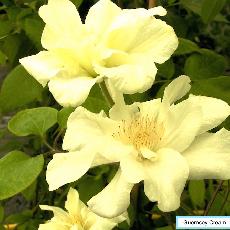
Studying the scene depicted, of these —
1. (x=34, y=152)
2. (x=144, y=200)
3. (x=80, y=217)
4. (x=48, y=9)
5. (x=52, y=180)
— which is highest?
(x=48, y=9)

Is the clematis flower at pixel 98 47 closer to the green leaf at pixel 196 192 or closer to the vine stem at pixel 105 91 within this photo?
the vine stem at pixel 105 91

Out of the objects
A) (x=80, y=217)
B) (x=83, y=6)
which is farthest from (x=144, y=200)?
(x=83, y=6)

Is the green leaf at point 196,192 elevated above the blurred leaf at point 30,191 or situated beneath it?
elevated above

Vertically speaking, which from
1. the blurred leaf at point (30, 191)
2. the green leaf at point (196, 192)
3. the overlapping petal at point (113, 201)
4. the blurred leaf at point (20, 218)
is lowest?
the blurred leaf at point (20, 218)

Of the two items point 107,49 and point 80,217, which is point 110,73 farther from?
point 80,217

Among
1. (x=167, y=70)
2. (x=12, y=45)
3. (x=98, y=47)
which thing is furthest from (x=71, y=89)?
(x=12, y=45)

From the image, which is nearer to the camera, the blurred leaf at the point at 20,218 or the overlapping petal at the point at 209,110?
the overlapping petal at the point at 209,110

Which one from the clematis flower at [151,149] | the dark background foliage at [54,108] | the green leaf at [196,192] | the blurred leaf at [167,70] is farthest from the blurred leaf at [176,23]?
the clematis flower at [151,149]

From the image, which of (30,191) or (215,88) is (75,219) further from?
(30,191)
